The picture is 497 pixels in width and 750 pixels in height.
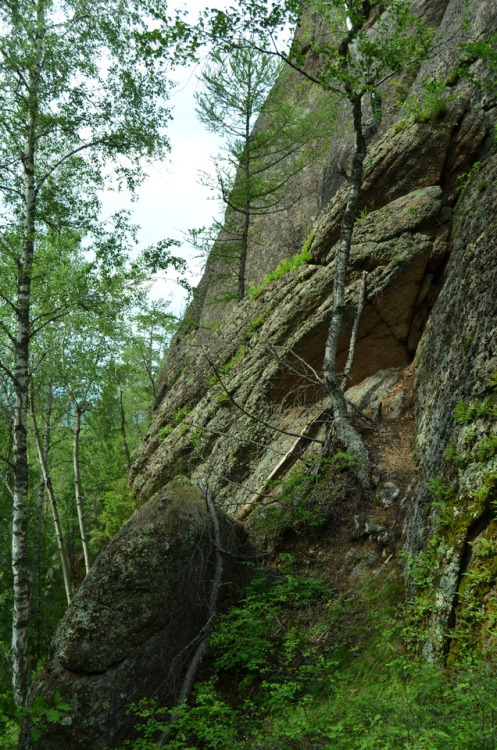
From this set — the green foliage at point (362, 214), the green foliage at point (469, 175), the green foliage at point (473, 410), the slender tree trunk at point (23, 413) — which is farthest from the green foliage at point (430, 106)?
the slender tree trunk at point (23, 413)

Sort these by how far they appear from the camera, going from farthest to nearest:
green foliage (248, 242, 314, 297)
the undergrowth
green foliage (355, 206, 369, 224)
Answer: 1. green foliage (248, 242, 314, 297)
2. green foliage (355, 206, 369, 224)
3. the undergrowth

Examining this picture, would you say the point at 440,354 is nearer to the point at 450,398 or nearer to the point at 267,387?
the point at 450,398

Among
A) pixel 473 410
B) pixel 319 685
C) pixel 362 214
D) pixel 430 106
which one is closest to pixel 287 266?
pixel 362 214

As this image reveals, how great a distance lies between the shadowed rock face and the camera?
5598mm

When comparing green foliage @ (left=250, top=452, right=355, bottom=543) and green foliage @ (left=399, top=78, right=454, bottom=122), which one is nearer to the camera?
green foliage @ (left=250, top=452, right=355, bottom=543)

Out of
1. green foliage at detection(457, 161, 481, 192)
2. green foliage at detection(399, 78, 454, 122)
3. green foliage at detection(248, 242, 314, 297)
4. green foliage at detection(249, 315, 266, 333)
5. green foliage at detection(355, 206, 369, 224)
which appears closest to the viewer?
green foliage at detection(457, 161, 481, 192)

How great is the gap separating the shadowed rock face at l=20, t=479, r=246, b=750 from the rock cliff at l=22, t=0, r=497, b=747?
0.10 feet

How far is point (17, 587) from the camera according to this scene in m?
9.39

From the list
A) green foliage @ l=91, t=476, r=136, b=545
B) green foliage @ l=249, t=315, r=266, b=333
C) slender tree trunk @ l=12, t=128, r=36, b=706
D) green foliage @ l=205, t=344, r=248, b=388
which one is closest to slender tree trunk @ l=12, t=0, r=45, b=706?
slender tree trunk @ l=12, t=128, r=36, b=706

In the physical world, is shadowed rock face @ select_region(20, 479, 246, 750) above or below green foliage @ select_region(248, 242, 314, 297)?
below

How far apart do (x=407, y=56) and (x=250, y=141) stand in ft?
33.5

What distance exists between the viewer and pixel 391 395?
31.4ft

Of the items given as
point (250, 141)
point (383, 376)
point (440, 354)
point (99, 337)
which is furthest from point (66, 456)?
point (440, 354)

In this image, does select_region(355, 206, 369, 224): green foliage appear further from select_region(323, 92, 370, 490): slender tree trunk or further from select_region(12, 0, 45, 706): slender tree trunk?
select_region(12, 0, 45, 706): slender tree trunk
